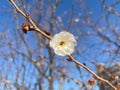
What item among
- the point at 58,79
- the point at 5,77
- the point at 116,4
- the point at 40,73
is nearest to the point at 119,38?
the point at 116,4

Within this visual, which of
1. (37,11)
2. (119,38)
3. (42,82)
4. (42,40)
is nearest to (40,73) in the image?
(42,82)

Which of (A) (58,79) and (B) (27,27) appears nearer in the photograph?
(B) (27,27)

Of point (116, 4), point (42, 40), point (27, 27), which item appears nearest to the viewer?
point (27, 27)

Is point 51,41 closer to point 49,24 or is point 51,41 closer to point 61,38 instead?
point 61,38

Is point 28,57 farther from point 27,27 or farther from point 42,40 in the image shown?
point 27,27

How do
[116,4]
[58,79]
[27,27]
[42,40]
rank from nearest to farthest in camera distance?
[27,27] → [116,4] → [58,79] → [42,40]

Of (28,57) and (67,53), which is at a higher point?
(28,57)

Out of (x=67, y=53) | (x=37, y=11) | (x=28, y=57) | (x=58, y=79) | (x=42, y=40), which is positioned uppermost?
(x=37, y=11)
